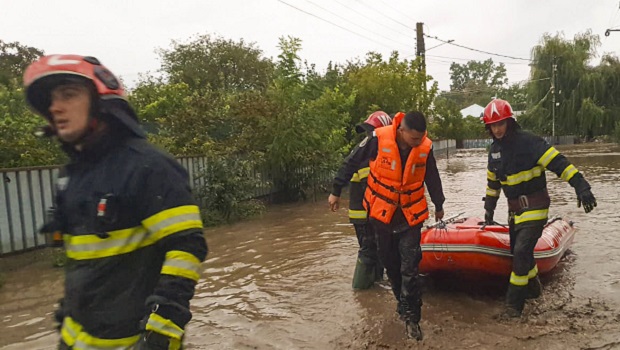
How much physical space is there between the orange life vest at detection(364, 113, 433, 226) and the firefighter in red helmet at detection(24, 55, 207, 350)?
2.73 metres

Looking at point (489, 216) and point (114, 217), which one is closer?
point (114, 217)

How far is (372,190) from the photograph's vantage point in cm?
466

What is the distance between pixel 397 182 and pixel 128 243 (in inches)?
115

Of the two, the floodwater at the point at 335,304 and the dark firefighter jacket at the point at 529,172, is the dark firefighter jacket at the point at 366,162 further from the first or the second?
the floodwater at the point at 335,304

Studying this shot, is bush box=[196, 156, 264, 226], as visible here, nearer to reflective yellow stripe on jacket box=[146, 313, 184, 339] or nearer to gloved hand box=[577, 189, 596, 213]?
gloved hand box=[577, 189, 596, 213]

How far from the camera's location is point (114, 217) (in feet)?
6.04

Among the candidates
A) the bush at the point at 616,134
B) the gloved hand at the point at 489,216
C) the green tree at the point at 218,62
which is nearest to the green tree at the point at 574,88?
the bush at the point at 616,134

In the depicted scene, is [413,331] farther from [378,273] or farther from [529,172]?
[529,172]

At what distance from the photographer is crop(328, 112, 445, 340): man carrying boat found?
4.33 metres

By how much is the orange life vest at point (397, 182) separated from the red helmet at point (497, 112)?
78 cm

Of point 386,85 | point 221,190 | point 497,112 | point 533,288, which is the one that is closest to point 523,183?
point 497,112

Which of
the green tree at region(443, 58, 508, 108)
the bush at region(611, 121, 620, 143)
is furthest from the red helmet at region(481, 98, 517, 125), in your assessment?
the green tree at region(443, 58, 508, 108)

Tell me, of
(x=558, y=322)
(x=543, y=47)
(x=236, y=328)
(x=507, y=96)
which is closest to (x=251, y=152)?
(x=236, y=328)

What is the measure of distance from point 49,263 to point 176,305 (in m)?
6.49
